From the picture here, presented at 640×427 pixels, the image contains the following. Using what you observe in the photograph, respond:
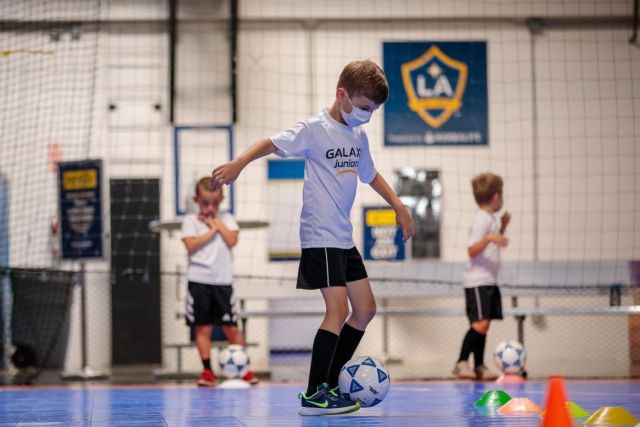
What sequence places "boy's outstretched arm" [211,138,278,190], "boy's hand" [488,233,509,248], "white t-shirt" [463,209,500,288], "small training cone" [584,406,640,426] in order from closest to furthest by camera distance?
"small training cone" [584,406,640,426] → "boy's outstretched arm" [211,138,278,190] → "boy's hand" [488,233,509,248] → "white t-shirt" [463,209,500,288]

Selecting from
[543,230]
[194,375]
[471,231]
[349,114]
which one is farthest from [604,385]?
A: [543,230]

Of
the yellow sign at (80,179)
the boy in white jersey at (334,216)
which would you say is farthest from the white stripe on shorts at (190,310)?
the boy in white jersey at (334,216)

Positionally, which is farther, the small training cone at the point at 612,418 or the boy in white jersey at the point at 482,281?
the boy in white jersey at the point at 482,281

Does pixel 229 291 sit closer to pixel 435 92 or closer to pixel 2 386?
pixel 2 386

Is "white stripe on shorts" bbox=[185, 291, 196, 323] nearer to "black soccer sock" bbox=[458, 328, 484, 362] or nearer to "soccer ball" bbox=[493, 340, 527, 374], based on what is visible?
"black soccer sock" bbox=[458, 328, 484, 362]

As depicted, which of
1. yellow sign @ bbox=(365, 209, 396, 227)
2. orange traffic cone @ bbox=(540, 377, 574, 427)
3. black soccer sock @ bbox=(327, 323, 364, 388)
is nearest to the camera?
orange traffic cone @ bbox=(540, 377, 574, 427)

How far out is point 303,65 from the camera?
10.3 m

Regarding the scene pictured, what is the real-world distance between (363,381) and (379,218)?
6210mm

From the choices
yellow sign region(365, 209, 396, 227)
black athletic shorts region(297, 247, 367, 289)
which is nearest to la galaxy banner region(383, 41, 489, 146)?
yellow sign region(365, 209, 396, 227)

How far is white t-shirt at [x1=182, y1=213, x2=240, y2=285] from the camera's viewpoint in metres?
6.23

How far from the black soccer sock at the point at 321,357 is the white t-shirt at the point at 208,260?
255cm

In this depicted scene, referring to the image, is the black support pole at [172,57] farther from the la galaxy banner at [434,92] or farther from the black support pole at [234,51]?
the la galaxy banner at [434,92]

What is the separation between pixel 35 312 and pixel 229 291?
132 inches

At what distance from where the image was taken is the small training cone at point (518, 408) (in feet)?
12.4
